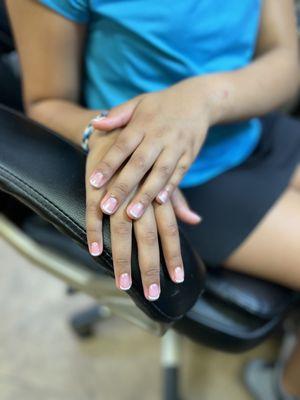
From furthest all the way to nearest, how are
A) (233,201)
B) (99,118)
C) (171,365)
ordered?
(171,365) → (233,201) → (99,118)

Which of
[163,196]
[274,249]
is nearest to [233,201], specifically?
[274,249]

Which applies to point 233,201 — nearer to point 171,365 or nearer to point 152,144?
point 152,144

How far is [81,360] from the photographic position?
3.88ft

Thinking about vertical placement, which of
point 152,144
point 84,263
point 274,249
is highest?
point 152,144

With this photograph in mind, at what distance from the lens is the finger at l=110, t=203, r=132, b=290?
509 millimetres

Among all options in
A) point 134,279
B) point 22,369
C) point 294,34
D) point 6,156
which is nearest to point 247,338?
point 134,279

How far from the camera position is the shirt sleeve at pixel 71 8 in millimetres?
631

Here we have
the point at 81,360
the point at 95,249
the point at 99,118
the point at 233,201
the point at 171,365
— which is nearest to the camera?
the point at 95,249

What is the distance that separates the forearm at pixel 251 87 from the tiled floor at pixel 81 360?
664mm

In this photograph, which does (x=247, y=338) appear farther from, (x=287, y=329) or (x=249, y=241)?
(x=287, y=329)

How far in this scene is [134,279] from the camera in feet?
1.71

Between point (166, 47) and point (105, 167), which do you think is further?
point (166, 47)

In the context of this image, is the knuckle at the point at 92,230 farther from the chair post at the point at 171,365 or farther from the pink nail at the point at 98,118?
the chair post at the point at 171,365

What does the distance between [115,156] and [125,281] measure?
144 millimetres
